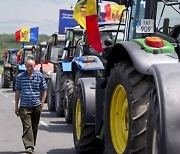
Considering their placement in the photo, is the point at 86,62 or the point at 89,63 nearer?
the point at 89,63

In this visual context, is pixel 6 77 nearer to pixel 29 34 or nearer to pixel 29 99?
pixel 29 34

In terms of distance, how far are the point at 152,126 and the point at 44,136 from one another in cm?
627

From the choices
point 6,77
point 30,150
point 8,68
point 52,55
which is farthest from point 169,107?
point 8,68

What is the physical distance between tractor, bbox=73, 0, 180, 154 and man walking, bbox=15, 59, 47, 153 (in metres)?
1.93

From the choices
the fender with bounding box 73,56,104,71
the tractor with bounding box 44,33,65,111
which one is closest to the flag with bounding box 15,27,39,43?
the tractor with bounding box 44,33,65,111

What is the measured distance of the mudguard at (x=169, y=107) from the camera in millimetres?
3910

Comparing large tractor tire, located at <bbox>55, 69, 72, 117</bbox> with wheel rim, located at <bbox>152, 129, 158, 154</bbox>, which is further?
large tractor tire, located at <bbox>55, 69, 72, 117</bbox>

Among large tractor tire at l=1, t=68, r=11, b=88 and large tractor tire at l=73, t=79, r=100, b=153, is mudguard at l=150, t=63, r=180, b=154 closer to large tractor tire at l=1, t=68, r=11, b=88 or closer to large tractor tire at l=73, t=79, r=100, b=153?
large tractor tire at l=73, t=79, r=100, b=153

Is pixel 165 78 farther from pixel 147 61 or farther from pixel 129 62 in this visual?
Result: pixel 129 62

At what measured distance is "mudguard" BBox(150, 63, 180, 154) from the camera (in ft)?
12.8

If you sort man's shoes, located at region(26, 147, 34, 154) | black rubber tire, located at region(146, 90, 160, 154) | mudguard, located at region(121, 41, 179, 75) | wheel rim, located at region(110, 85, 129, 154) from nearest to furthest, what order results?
black rubber tire, located at region(146, 90, 160, 154), mudguard, located at region(121, 41, 179, 75), wheel rim, located at region(110, 85, 129, 154), man's shoes, located at region(26, 147, 34, 154)

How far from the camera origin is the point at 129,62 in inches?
→ 214

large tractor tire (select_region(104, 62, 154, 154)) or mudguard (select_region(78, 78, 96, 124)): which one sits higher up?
large tractor tire (select_region(104, 62, 154, 154))

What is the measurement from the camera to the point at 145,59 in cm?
488
